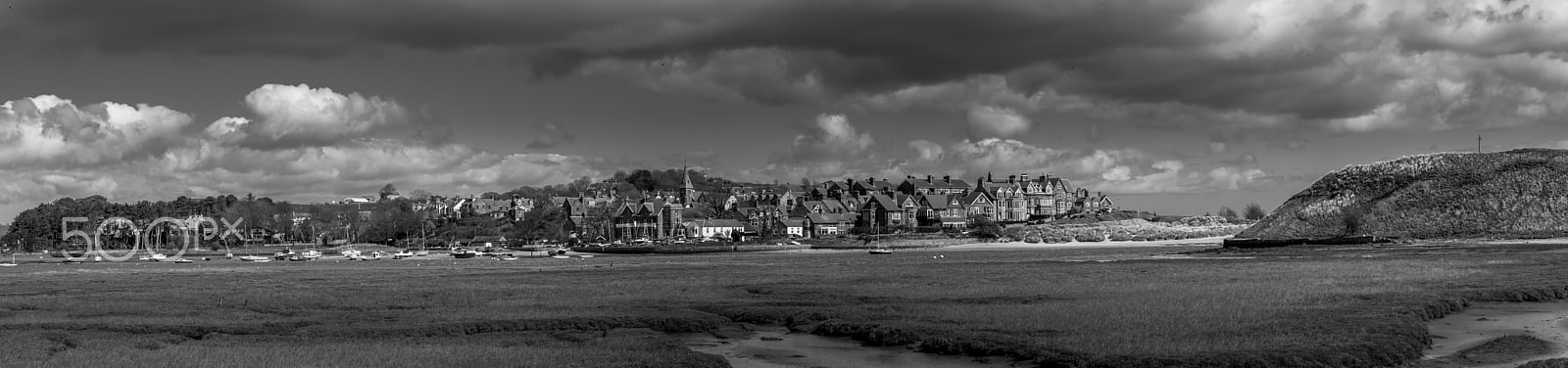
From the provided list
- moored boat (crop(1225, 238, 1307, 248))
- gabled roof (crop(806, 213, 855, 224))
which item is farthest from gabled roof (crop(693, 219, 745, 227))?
moored boat (crop(1225, 238, 1307, 248))

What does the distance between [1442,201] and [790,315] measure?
97404 millimetres

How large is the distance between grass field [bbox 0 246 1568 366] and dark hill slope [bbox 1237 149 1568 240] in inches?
2033

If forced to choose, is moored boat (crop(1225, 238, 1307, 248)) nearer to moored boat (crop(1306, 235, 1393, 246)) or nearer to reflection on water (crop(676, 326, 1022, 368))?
moored boat (crop(1306, 235, 1393, 246))

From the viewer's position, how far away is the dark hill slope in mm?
101062

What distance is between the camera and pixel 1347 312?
32219 millimetres

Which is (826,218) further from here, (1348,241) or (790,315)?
→ (790,315)

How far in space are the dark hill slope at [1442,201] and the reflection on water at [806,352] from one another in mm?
90113

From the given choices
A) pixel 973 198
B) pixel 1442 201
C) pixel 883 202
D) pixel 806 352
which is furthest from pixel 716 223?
pixel 806 352

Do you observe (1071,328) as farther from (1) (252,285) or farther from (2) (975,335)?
(1) (252,285)

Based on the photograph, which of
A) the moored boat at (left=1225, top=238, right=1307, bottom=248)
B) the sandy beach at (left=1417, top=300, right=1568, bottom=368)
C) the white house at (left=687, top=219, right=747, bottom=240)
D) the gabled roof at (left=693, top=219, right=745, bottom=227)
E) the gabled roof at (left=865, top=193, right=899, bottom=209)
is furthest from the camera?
the gabled roof at (left=693, top=219, right=745, bottom=227)

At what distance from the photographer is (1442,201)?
108 metres

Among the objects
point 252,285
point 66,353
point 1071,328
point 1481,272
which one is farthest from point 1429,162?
point 66,353

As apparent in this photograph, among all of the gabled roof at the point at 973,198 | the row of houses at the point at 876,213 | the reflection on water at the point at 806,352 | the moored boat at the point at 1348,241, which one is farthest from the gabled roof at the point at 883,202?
the reflection on water at the point at 806,352

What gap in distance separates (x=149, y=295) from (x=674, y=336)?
28503mm
